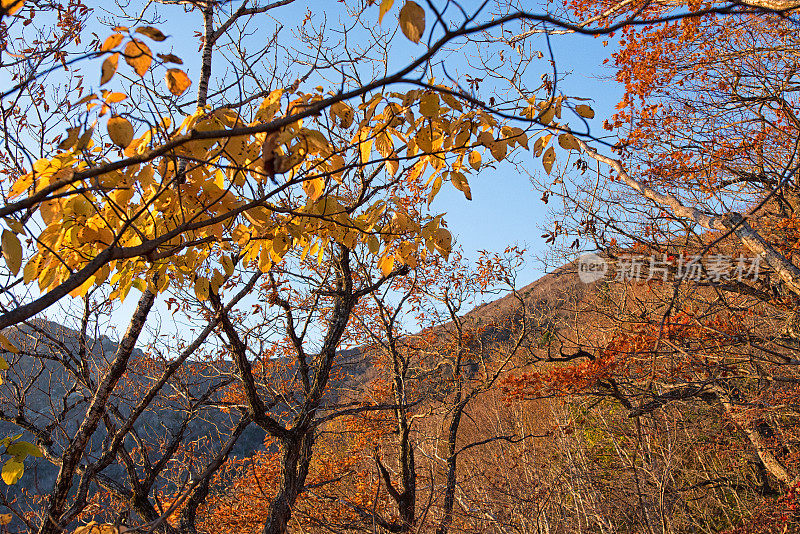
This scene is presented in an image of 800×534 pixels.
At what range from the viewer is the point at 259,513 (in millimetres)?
11461

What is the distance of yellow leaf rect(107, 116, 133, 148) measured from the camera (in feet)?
2.65

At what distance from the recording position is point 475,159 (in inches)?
48.8

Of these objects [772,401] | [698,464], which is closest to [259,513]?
[698,464]

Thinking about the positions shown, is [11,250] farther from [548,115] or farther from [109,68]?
[548,115]

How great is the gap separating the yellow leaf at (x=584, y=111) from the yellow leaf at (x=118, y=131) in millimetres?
933

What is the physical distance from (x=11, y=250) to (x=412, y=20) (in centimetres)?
74

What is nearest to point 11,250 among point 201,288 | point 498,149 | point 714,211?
point 201,288

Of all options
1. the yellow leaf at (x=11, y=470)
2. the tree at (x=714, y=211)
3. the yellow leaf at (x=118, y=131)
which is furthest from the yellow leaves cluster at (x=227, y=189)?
the tree at (x=714, y=211)

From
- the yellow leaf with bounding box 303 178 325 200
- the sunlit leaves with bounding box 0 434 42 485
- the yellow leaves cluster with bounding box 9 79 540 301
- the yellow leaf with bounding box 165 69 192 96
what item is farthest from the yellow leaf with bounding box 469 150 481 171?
the sunlit leaves with bounding box 0 434 42 485

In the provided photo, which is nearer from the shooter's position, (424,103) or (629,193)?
(424,103)

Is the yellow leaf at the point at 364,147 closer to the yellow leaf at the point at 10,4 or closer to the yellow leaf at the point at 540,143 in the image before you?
the yellow leaf at the point at 540,143

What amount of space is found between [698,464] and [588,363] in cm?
486

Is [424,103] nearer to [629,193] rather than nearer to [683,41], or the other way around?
[629,193]

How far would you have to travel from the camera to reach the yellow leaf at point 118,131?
809 millimetres
